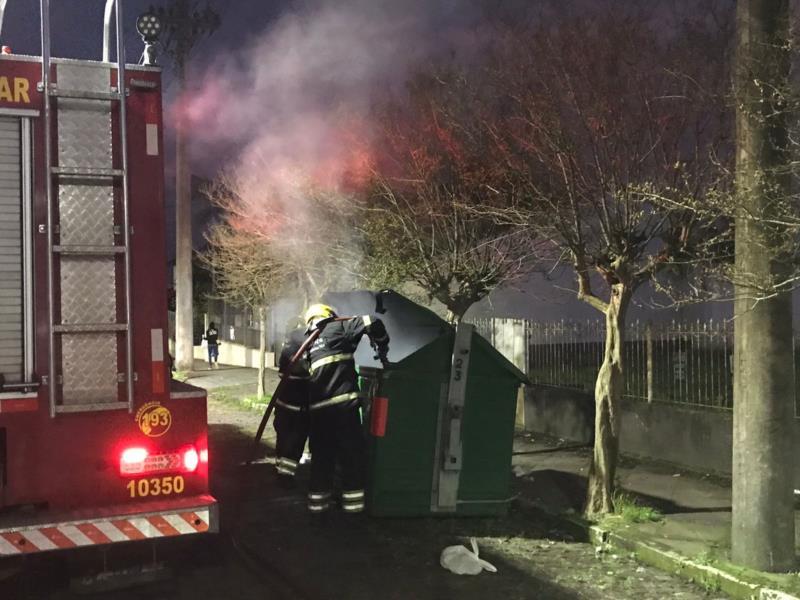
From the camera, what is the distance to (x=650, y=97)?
6371mm

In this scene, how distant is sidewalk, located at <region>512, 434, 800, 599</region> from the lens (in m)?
4.61

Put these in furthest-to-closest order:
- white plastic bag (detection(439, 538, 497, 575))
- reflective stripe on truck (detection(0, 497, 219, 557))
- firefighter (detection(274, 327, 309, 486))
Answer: firefighter (detection(274, 327, 309, 486)) → white plastic bag (detection(439, 538, 497, 575)) → reflective stripe on truck (detection(0, 497, 219, 557))

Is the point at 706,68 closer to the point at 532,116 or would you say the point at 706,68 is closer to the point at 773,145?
the point at 532,116

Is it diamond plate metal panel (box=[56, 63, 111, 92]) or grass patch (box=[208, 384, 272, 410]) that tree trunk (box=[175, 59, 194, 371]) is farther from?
diamond plate metal panel (box=[56, 63, 111, 92])

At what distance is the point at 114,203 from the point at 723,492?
18.0 feet

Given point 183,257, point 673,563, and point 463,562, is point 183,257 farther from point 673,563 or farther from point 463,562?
point 673,563

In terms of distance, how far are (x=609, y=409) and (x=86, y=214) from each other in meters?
4.02

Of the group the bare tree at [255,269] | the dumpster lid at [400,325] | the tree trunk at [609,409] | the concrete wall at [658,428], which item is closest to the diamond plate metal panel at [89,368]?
the dumpster lid at [400,325]

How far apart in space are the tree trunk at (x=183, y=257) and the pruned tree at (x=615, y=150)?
541 inches

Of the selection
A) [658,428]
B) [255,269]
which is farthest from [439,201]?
[255,269]

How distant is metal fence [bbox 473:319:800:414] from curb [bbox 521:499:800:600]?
8.50ft

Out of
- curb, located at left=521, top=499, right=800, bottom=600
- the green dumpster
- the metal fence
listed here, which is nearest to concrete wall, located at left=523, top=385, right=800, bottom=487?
the metal fence

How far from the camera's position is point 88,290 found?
148 inches

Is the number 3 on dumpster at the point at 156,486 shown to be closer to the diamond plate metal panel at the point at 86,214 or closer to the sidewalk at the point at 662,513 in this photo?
the diamond plate metal panel at the point at 86,214
